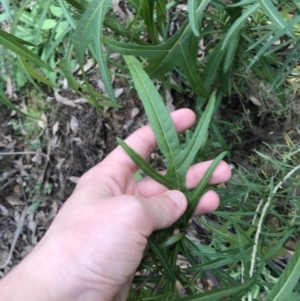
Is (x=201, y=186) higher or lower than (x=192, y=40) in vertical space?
lower

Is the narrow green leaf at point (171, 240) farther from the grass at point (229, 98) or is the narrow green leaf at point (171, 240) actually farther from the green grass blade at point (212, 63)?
the green grass blade at point (212, 63)

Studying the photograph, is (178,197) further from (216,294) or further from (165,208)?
(216,294)

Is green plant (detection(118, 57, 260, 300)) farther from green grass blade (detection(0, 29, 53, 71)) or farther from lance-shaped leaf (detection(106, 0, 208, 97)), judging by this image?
green grass blade (detection(0, 29, 53, 71))

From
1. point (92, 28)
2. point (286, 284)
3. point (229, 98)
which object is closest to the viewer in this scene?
point (286, 284)

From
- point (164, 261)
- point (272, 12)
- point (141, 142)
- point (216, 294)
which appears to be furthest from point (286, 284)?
point (141, 142)

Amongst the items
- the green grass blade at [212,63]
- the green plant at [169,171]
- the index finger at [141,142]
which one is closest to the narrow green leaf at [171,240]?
the green plant at [169,171]

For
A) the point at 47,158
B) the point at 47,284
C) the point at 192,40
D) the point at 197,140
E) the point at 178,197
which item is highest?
the point at 192,40
